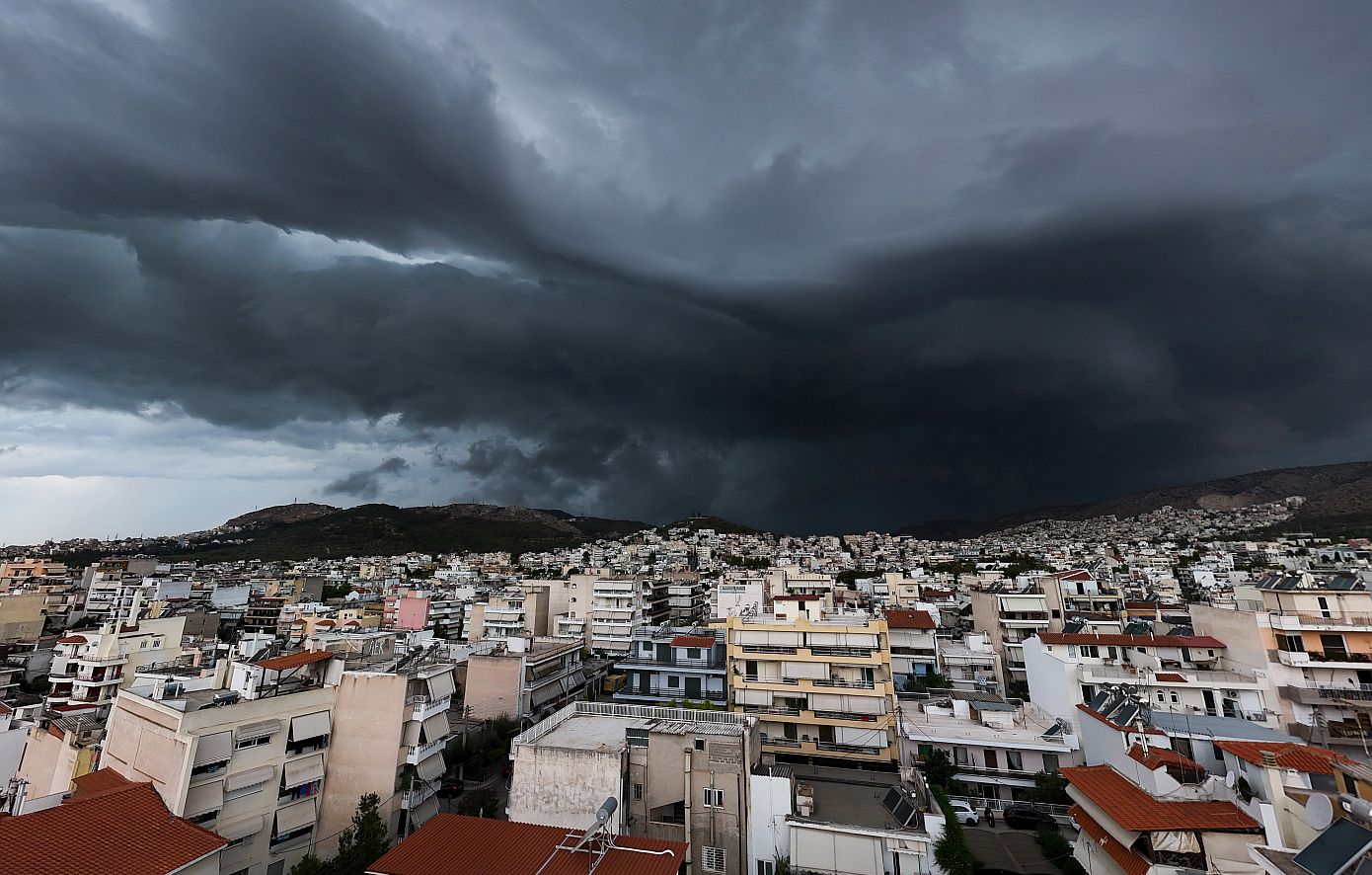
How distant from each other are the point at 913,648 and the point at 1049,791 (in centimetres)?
2213

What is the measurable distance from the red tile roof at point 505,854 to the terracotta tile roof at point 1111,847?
41.4ft

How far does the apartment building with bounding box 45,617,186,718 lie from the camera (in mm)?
45969

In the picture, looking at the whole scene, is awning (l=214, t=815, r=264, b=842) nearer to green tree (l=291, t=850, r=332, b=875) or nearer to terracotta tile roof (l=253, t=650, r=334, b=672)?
green tree (l=291, t=850, r=332, b=875)

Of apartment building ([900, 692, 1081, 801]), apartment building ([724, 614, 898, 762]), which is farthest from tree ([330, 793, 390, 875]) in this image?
apartment building ([900, 692, 1081, 801])

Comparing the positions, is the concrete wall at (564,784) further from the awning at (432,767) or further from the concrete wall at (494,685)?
the concrete wall at (494,685)

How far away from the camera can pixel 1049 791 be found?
29047mm

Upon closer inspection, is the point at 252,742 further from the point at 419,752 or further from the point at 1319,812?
the point at 1319,812

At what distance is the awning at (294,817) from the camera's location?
26812 mm

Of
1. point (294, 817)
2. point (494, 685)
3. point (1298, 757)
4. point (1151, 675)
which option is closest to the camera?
point (1298, 757)

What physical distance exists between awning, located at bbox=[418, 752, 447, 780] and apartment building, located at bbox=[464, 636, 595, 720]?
33.7ft

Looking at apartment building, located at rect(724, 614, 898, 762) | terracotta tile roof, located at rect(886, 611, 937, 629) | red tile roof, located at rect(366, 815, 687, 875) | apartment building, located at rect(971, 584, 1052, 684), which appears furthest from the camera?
apartment building, located at rect(971, 584, 1052, 684)

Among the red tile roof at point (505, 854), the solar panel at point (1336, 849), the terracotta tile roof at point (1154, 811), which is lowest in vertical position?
the red tile roof at point (505, 854)

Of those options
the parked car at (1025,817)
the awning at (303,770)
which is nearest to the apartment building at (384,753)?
the awning at (303,770)

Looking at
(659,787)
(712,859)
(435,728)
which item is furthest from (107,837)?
(712,859)
